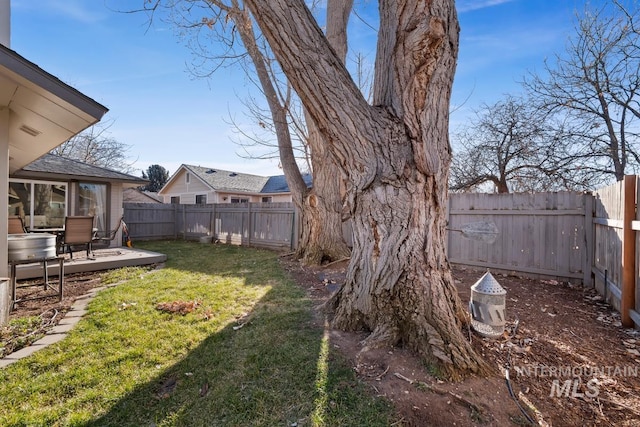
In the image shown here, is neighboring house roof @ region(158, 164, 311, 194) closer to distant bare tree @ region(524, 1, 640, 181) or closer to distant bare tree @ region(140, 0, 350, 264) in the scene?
distant bare tree @ region(140, 0, 350, 264)

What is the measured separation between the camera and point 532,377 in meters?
2.19

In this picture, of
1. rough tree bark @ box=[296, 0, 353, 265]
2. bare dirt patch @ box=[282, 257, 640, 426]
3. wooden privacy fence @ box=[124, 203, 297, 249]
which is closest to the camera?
bare dirt patch @ box=[282, 257, 640, 426]

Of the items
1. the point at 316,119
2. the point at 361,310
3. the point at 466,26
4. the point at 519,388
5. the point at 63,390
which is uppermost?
the point at 466,26

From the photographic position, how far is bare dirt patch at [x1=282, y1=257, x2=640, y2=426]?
1785mm

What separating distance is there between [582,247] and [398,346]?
4571mm

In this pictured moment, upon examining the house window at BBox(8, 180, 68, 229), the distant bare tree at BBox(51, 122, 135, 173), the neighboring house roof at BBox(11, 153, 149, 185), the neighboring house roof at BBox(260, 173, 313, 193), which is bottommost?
the house window at BBox(8, 180, 68, 229)

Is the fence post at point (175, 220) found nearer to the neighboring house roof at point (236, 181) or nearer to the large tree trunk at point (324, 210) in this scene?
the neighboring house roof at point (236, 181)

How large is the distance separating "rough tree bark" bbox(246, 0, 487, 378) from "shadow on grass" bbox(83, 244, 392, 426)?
0.54 m

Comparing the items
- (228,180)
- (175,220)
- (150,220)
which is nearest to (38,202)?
(150,220)

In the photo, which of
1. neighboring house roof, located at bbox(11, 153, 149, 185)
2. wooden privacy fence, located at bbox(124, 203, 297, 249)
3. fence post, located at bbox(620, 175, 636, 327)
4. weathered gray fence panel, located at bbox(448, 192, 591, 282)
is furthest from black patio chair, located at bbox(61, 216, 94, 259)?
fence post, located at bbox(620, 175, 636, 327)

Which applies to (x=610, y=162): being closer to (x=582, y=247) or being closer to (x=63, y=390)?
(x=582, y=247)

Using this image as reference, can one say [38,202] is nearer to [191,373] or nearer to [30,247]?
[30,247]

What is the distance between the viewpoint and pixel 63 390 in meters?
2.21

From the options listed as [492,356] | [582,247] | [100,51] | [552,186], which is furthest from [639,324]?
[100,51]
